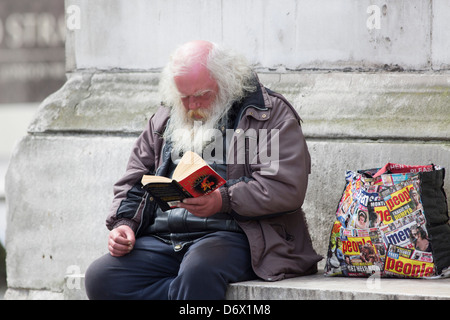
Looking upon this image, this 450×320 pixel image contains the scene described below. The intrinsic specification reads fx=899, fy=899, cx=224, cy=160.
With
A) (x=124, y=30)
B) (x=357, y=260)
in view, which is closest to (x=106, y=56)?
(x=124, y=30)

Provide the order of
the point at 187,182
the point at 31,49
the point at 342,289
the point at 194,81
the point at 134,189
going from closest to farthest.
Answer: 1. the point at 187,182
2. the point at 342,289
3. the point at 194,81
4. the point at 134,189
5. the point at 31,49

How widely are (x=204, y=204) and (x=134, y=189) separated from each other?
63 cm

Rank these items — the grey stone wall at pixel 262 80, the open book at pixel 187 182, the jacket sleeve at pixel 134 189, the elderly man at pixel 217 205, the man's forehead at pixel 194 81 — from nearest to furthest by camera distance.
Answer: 1. the open book at pixel 187 182
2. the elderly man at pixel 217 205
3. the man's forehead at pixel 194 81
4. the jacket sleeve at pixel 134 189
5. the grey stone wall at pixel 262 80

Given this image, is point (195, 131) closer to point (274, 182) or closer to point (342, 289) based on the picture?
point (274, 182)

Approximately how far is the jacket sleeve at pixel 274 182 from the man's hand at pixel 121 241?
0.53 meters

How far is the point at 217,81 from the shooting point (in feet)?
14.4

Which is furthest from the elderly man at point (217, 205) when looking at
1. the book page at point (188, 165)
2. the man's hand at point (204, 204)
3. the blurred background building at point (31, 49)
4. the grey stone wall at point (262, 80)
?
the blurred background building at point (31, 49)

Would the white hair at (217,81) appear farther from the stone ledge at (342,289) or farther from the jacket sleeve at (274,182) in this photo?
the stone ledge at (342,289)

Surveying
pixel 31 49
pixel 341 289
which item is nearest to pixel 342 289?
pixel 341 289

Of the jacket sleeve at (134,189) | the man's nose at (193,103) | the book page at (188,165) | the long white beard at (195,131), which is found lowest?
→ the jacket sleeve at (134,189)

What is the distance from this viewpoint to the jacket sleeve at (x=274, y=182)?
164 inches

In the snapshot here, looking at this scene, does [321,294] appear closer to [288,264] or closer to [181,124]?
[288,264]

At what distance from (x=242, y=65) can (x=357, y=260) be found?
1116 mm

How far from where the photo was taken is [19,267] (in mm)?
5770
